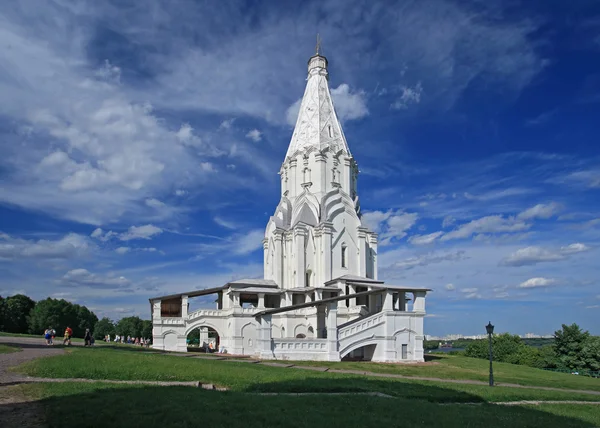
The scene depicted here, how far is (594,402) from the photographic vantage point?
16.2 metres

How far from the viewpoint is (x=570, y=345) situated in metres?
46.2

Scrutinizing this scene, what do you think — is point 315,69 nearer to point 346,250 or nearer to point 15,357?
point 346,250

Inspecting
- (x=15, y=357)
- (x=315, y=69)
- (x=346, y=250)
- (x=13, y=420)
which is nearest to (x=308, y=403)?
(x=13, y=420)

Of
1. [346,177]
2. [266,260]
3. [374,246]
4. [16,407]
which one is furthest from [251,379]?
[346,177]

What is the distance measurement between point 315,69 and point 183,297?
25.4 meters

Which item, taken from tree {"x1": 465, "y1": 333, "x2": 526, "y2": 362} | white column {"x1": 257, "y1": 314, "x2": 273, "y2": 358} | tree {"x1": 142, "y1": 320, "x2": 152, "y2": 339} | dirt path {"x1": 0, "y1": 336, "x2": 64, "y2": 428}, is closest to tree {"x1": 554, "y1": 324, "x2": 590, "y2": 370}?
tree {"x1": 465, "y1": 333, "x2": 526, "y2": 362}

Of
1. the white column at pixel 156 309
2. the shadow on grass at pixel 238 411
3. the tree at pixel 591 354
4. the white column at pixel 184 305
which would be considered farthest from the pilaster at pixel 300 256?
the shadow on grass at pixel 238 411

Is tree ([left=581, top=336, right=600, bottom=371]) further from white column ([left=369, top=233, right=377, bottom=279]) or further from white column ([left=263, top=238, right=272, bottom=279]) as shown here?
white column ([left=263, top=238, right=272, bottom=279])

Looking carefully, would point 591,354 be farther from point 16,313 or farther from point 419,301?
point 16,313

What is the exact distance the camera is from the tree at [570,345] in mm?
45312

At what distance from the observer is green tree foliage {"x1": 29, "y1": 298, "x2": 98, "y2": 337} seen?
195 feet

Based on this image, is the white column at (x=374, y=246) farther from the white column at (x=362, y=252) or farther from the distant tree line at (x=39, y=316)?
the distant tree line at (x=39, y=316)

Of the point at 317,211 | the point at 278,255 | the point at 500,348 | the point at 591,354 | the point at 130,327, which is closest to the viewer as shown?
the point at 317,211

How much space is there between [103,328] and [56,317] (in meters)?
25.4
